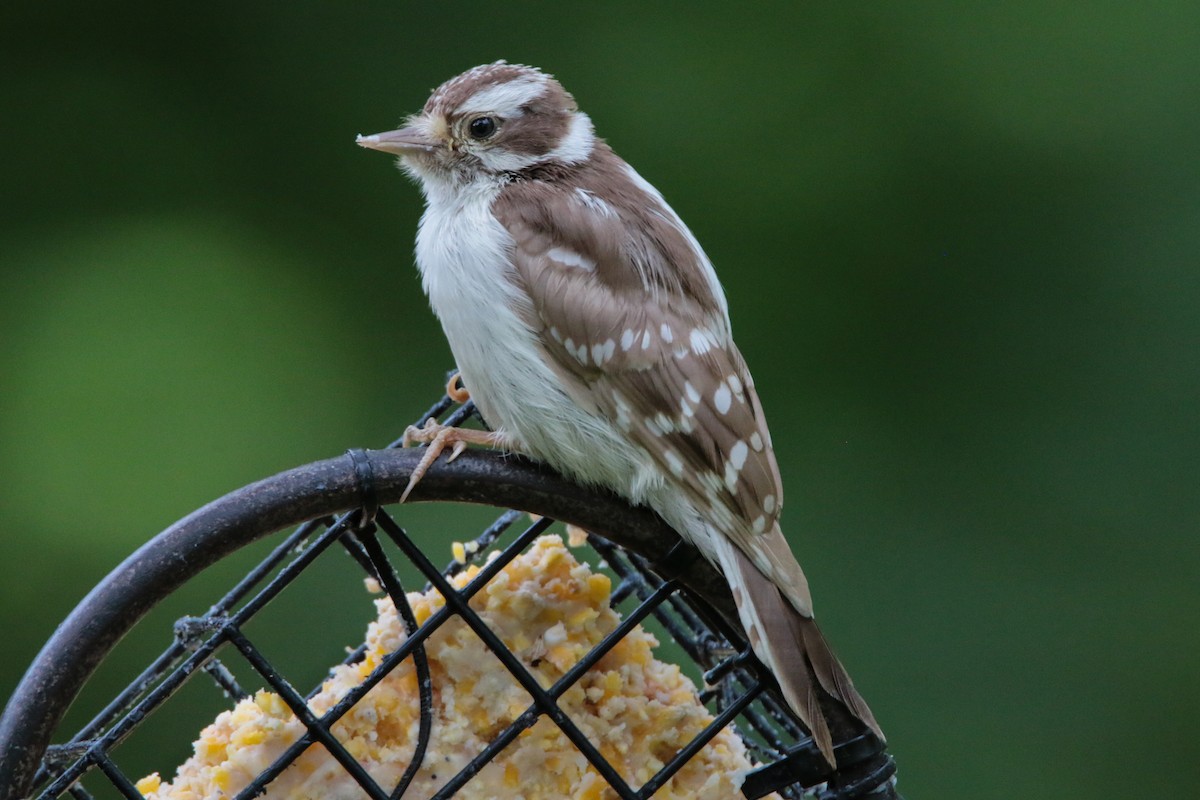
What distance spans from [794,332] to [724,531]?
56.5 inches

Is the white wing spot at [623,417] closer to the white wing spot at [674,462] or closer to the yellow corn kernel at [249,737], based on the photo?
the white wing spot at [674,462]

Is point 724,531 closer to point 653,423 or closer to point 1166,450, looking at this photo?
point 653,423

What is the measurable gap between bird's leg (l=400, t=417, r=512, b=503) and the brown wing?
14 centimetres

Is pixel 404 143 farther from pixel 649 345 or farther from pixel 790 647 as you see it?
pixel 790 647

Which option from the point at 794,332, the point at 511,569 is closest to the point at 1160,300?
the point at 794,332

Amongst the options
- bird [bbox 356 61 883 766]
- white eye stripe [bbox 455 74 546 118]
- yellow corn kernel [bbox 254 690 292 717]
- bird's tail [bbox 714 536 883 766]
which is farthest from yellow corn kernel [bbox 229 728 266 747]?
white eye stripe [bbox 455 74 546 118]

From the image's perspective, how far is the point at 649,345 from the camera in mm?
1811

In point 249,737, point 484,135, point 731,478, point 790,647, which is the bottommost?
point 790,647

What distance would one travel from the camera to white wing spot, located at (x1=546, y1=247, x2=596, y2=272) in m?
1.85

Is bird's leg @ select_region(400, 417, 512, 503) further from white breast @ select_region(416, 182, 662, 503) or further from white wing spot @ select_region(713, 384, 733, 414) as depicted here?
white wing spot @ select_region(713, 384, 733, 414)

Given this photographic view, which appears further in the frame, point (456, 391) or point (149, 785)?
point (456, 391)

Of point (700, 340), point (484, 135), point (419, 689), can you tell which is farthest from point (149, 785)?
point (484, 135)

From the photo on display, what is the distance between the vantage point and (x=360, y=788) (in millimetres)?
1560

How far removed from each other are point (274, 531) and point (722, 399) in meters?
0.65
